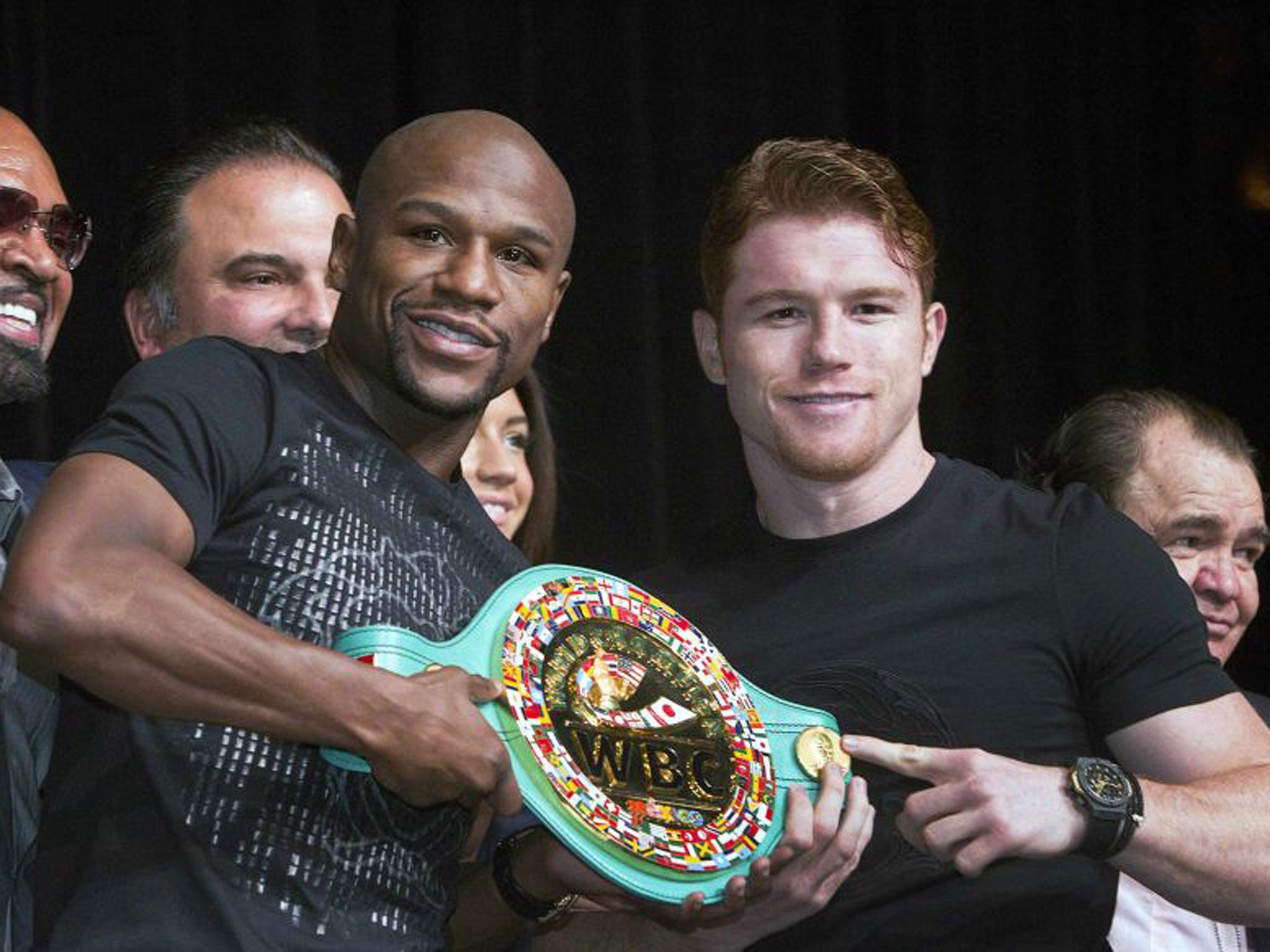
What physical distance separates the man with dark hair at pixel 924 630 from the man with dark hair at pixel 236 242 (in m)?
0.75

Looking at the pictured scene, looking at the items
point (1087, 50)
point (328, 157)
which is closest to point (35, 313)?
point (328, 157)

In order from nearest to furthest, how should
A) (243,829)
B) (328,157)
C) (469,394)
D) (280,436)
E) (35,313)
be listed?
1. (243,829)
2. (280,436)
3. (469,394)
4. (35,313)
5. (328,157)

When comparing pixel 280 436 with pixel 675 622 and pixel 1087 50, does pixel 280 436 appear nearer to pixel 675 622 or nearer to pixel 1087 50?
pixel 675 622

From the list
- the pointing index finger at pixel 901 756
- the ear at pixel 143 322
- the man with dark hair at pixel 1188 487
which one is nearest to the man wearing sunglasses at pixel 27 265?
the ear at pixel 143 322

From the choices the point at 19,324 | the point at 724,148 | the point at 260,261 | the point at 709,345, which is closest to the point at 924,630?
the point at 709,345

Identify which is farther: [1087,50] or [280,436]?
[1087,50]

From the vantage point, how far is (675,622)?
196cm

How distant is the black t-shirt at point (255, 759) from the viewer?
160 centimetres

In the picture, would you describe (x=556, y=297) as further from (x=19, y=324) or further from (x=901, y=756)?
(x=19, y=324)

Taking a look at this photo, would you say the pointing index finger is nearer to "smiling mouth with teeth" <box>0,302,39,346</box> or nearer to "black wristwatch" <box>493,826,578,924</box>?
"black wristwatch" <box>493,826,578,924</box>

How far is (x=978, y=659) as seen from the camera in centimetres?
202

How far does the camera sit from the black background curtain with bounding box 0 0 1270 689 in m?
3.30

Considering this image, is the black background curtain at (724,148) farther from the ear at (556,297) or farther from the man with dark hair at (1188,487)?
the ear at (556,297)

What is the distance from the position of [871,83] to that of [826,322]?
6.86 ft
